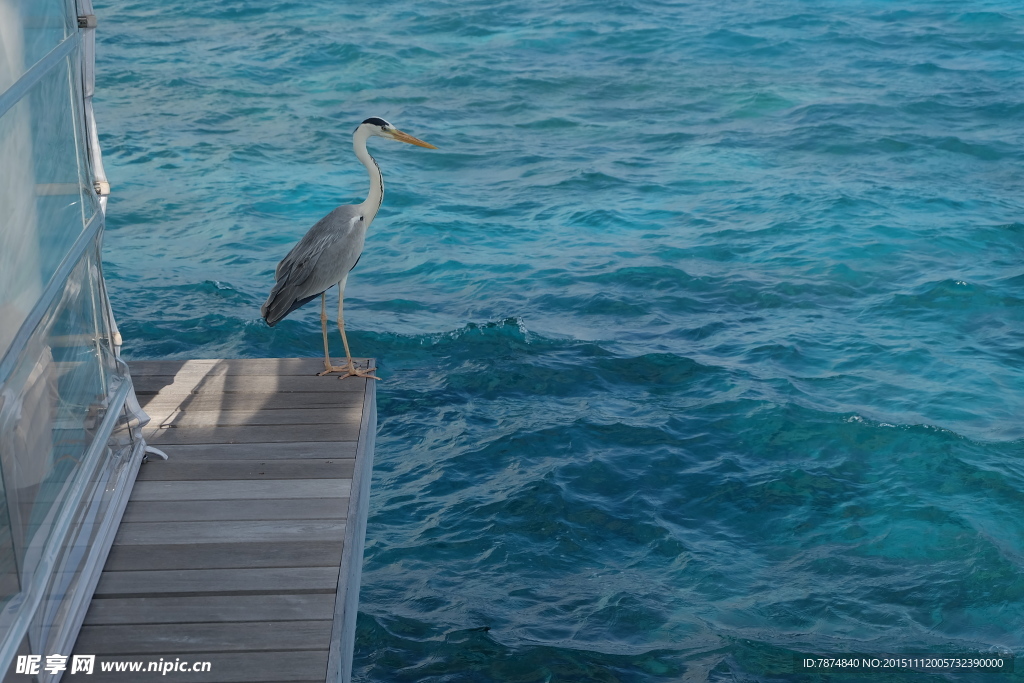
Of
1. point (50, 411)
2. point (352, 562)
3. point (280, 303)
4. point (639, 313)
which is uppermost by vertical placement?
point (50, 411)

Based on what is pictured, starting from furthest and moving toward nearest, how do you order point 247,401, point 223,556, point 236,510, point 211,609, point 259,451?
point 247,401 < point 259,451 < point 236,510 < point 223,556 < point 211,609

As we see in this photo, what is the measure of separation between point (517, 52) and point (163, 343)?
10675 millimetres

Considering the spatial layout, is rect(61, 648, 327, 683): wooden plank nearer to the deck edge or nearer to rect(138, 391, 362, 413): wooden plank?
the deck edge

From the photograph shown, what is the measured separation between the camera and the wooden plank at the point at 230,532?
3795mm

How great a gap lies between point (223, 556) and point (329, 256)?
6.34 feet

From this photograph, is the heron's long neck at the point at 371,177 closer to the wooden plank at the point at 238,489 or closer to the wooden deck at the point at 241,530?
the wooden deck at the point at 241,530

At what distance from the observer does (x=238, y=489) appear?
417 cm

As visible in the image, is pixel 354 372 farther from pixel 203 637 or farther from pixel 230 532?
pixel 203 637

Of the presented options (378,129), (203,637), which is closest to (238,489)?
(203,637)

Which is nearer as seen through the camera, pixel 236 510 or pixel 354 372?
pixel 236 510

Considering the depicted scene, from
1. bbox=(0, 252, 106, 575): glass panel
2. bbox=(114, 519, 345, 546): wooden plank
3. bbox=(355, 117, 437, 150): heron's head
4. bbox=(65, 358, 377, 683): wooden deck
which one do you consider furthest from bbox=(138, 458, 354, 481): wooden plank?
bbox=(355, 117, 437, 150): heron's head

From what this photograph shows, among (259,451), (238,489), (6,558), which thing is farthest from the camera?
(259,451)

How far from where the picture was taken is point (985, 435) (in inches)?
267

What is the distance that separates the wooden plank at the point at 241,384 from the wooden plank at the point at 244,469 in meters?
0.73
